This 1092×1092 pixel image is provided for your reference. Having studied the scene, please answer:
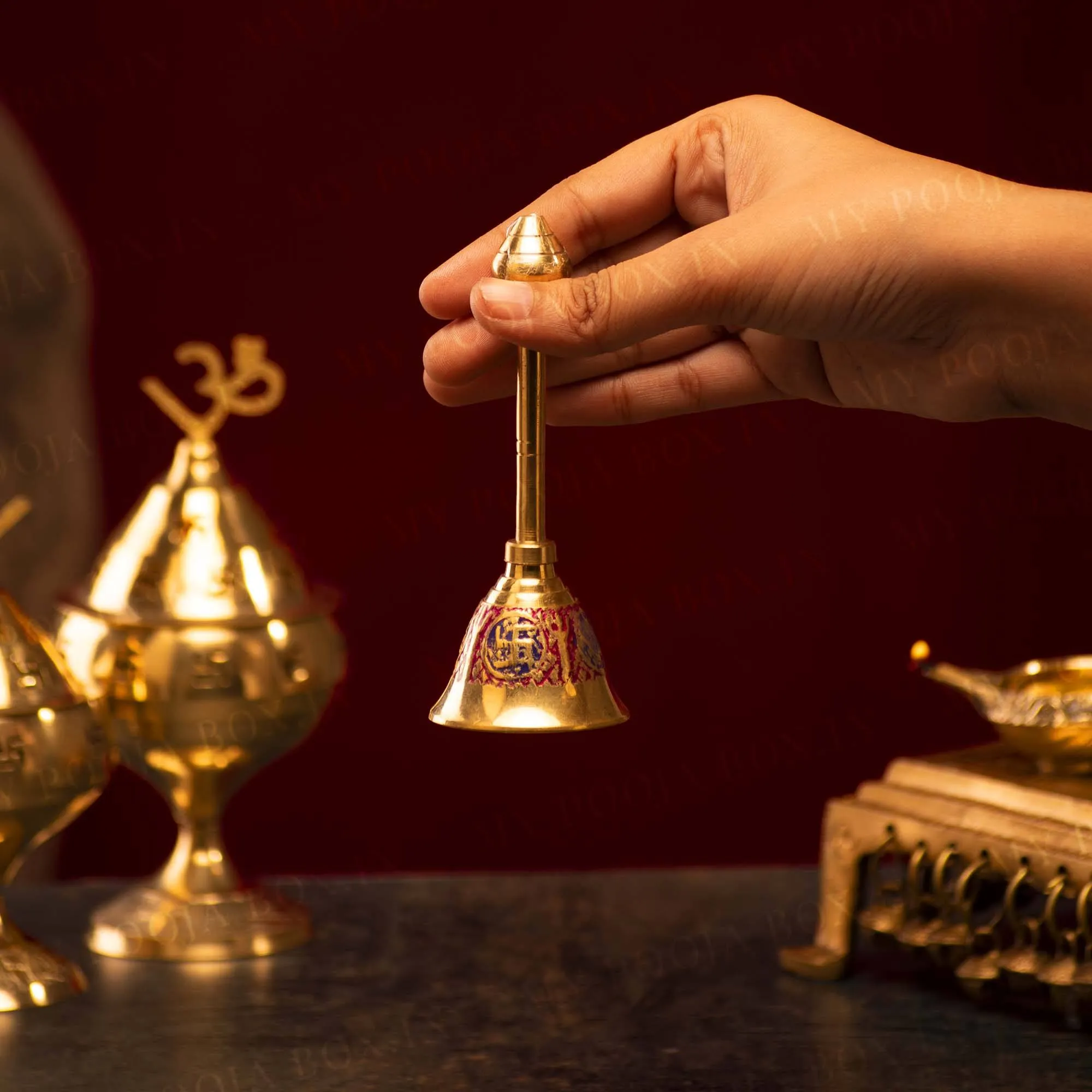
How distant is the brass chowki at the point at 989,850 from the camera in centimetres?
143

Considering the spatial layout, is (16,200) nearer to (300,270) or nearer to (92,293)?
(92,293)

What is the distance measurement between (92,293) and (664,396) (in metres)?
1.41

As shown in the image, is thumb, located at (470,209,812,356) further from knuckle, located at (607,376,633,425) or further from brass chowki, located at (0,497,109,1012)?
brass chowki, located at (0,497,109,1012)

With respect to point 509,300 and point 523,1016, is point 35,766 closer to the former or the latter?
point 523,1016

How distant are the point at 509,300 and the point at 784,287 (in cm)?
21

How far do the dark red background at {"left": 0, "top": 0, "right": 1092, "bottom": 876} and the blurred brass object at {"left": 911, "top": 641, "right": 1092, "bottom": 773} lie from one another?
123 centimetres

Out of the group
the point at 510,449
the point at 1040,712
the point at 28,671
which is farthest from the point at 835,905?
the point at 510,449

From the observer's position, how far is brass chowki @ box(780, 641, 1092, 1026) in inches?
56.2

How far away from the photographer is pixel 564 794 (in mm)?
2867

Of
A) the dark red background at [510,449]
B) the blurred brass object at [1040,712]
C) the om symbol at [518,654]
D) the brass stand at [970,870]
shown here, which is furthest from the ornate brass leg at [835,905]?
the dark red background at [510,449]

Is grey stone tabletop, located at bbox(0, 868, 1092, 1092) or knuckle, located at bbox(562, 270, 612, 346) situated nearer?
knuckle, located at bbox(562, 270, 612, 346)

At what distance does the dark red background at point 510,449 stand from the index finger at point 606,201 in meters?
1.17

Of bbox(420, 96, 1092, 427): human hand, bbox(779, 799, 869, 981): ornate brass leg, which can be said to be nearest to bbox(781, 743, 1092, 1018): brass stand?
bbox(779, 799, 869, 981): ornate brass leg

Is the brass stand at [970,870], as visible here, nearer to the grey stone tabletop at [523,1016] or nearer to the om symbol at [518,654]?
the grey stone tabletop at [523,1016]
